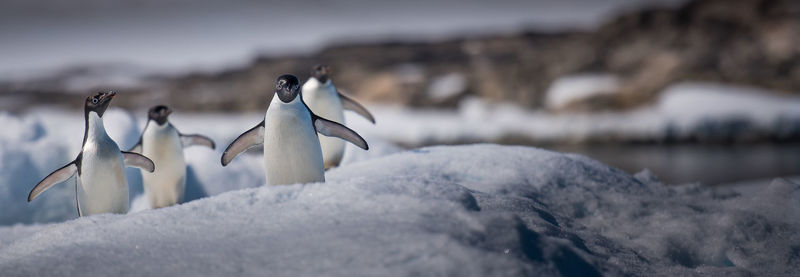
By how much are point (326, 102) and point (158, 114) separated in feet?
3.51

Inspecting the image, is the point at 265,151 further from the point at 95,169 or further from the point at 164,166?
the point at 164,166

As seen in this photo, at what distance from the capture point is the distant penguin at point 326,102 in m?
3.88

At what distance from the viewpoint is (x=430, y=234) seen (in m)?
1.80

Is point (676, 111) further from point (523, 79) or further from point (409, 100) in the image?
point (409, 100)

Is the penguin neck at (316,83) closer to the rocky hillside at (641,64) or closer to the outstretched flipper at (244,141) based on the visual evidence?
the outstretched flipper at (244,141)

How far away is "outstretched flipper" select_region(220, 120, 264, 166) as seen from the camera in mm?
2764

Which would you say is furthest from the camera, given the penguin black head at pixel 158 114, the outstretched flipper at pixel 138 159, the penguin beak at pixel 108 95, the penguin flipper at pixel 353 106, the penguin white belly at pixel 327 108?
the penguin flipper at pixel 353 106

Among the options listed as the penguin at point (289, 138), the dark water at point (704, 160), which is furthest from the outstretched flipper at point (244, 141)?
the dark water at point (704, 160)

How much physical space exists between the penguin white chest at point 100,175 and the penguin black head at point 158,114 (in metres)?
0.51

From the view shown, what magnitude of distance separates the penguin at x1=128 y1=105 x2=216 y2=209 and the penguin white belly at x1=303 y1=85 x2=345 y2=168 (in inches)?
35.5

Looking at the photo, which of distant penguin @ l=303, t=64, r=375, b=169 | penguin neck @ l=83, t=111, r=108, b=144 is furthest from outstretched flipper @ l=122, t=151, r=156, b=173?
distant penguin @ l=303, t=64, r=375, b=169

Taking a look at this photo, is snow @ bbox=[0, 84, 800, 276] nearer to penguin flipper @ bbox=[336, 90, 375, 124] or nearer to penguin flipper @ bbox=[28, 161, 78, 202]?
penguin flipper @ bbox=[28, 161, 78, 202]

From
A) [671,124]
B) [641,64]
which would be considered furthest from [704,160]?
[641,64]

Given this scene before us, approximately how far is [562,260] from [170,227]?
139 cm
